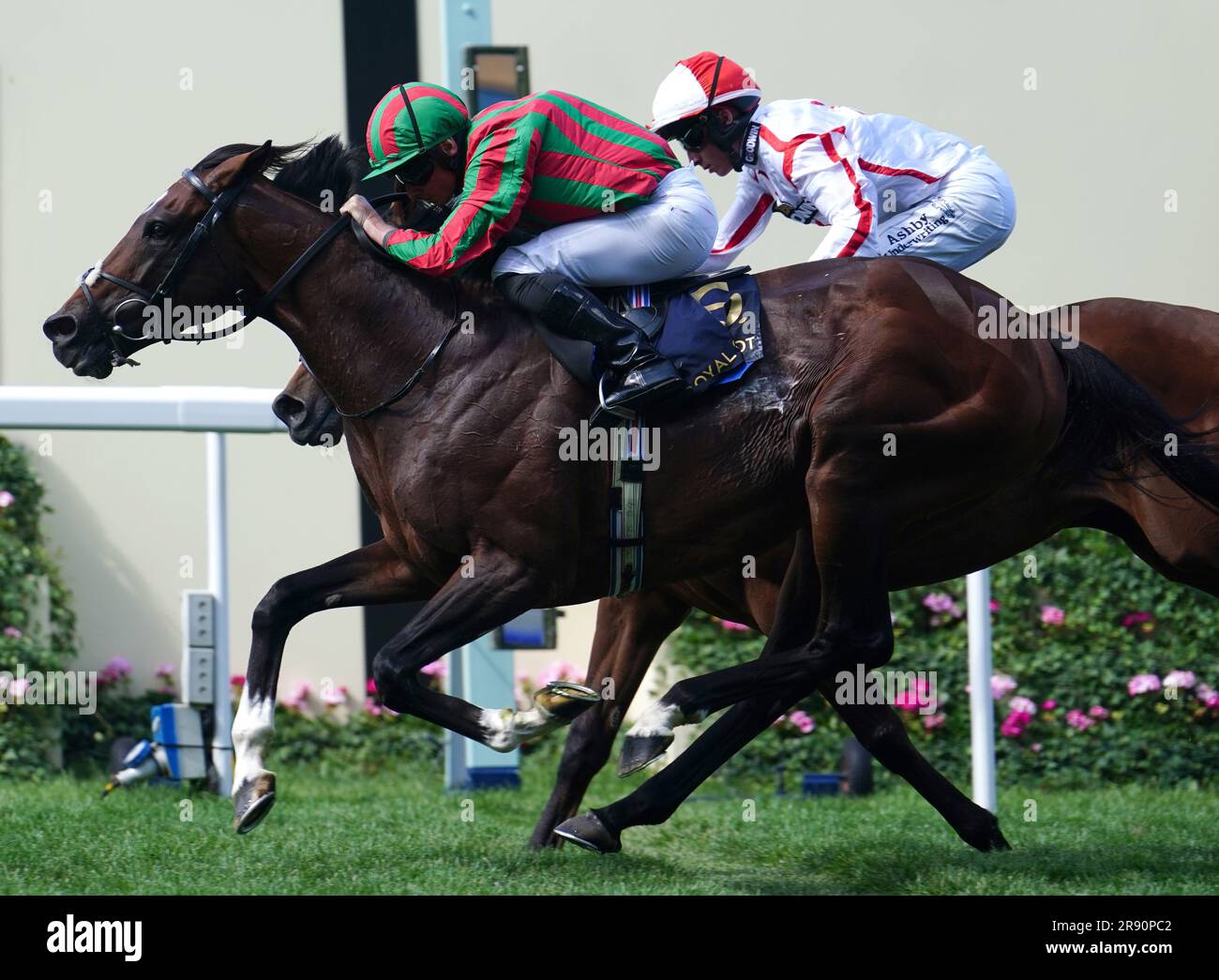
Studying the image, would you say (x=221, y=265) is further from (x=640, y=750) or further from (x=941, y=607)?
(x=941, y=607)

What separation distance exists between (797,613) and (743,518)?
0.45 meters

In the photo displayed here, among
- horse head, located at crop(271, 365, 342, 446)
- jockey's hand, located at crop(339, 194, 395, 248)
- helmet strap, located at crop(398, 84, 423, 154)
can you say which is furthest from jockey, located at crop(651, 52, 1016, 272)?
horse head, located at crop(271, 365, 342, 446)

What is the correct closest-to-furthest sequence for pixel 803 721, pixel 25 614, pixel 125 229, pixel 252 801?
pixel 252 801
pixel 25 614
pixel 803 721
pixel 125 229

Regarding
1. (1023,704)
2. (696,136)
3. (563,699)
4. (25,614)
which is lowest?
(1023,704)

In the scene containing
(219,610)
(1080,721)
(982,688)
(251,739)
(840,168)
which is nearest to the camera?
(251,739)

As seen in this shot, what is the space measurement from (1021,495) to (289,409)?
81.1 inches

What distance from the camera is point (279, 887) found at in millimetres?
4246

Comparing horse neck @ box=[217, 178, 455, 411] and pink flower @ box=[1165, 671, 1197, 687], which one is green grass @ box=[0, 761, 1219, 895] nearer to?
pink flower @ box=[1165, 671, 1197, 687]

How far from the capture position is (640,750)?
4230 mm

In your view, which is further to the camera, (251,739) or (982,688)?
(982,688)

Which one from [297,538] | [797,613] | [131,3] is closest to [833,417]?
→ [797,613]

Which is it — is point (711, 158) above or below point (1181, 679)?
above

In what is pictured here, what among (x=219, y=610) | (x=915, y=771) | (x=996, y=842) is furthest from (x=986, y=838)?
(x=219, y=610)
